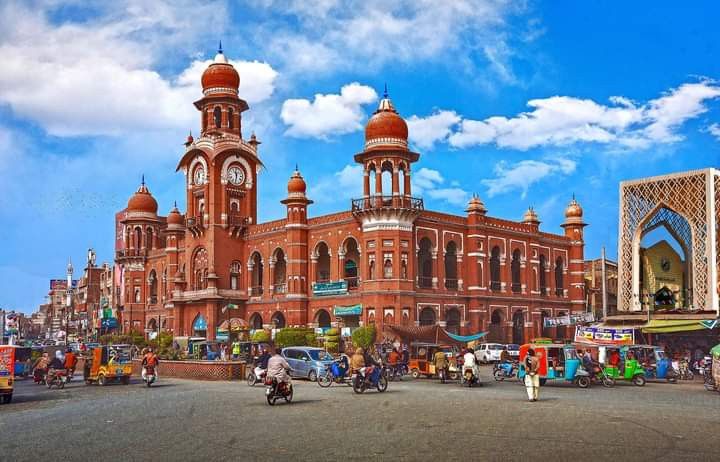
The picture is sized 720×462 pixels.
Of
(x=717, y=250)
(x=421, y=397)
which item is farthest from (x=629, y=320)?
(x=421, y=397)

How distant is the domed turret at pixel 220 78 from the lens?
58250mm

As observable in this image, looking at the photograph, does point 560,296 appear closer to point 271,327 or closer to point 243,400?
point 271,327

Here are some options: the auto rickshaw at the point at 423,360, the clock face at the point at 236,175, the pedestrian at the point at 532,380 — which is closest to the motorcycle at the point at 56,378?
the auto rickshaw at the point at 423,360

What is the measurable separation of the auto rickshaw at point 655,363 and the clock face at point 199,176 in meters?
36.4

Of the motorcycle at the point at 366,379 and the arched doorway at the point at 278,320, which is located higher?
the arched doorway at the point at 278,320

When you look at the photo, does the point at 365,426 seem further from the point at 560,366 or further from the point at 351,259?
the point at 351,259

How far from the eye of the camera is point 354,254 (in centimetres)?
5044

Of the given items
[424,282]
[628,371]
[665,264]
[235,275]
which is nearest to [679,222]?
[665,264]

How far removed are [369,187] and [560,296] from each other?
20.3m

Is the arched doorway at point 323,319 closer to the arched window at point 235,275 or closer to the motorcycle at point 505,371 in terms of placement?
the arched window at point 235,275

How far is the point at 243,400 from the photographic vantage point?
20.7m

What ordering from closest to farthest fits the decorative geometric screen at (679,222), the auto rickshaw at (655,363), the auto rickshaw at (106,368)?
the auto rickshaw at (106,368) < the auto rickshaw at (655,363) < the decorative geometric screen at (679,222)

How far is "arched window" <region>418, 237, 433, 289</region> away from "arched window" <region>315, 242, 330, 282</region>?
6.49 metres

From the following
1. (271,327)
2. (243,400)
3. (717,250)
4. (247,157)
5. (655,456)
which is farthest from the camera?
(247,157)
